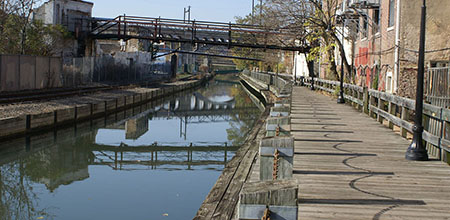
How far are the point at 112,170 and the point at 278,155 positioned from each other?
9508mm

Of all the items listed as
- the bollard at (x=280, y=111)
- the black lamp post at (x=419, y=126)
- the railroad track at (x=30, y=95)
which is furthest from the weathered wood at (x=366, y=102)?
the railroad track at (x=30, y=95)

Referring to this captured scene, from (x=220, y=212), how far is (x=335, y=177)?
1.68m

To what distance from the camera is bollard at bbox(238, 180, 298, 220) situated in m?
4.25

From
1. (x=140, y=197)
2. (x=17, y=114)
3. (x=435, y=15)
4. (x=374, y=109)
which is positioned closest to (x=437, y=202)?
(x=140, y=197)

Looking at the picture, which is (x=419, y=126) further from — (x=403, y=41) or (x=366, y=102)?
(x=403, y=41)

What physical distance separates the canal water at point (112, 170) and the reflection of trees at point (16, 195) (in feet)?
0.06

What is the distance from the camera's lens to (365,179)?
788 cm

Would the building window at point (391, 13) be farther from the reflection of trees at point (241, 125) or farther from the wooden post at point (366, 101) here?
the reflection of trees at point (241, 125)

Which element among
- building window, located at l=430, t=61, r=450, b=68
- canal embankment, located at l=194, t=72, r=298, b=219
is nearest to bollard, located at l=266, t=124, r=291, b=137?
canal embankment, located at l=194, t=72, r=298, b=219

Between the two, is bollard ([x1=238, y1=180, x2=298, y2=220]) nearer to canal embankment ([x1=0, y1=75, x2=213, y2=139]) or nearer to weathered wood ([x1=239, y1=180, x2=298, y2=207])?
weathered wood ([x1=239, y1=180, x2=298, y2=207])

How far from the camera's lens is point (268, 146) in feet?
20.9

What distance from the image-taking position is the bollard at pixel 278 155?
6271 mm

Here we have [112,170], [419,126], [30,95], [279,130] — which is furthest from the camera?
[30,95]

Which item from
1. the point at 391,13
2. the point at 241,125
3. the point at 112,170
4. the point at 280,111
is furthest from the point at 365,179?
the point at 241,125
